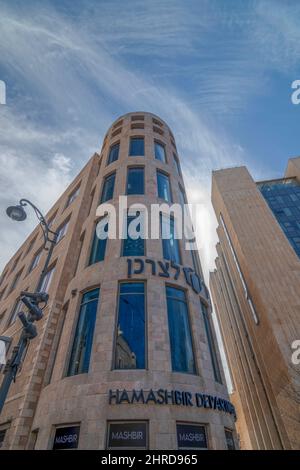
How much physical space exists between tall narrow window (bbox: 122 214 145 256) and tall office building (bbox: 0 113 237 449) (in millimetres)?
54

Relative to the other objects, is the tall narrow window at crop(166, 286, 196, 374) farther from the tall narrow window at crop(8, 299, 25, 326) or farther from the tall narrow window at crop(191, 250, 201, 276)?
the tall narrow window at crop(8, 299, 25, 326)

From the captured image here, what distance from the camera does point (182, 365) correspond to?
33.8 feet

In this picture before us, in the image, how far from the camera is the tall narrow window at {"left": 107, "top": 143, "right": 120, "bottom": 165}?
2077cm

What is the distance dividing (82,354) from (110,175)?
12.6 metres

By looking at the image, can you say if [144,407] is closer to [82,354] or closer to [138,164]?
[82,354]

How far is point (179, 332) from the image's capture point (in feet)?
36.6

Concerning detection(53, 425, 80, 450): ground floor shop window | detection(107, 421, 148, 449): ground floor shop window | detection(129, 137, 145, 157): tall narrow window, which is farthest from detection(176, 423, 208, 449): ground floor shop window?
detection(129, 137, 145, 157): tall narrow window

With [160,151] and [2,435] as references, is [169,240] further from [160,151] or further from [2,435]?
[2,435]

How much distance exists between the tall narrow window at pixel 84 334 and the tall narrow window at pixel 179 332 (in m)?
3.36

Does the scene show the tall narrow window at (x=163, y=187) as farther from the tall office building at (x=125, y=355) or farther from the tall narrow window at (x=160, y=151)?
the tall narrow window at (x=160, y=151)

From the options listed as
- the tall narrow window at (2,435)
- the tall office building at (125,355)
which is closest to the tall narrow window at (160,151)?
the tall office building at (125,355)

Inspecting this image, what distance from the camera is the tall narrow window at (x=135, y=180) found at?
662 inches
